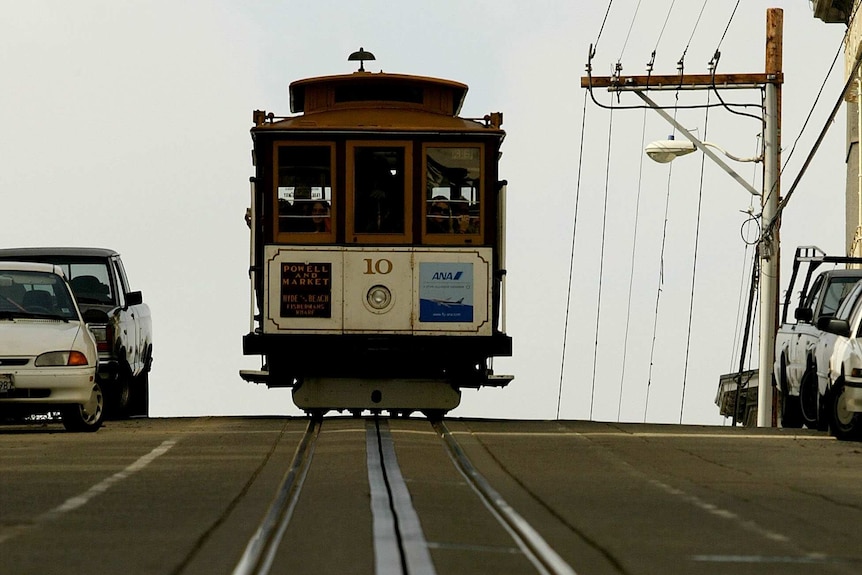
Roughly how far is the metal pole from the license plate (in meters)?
16.7

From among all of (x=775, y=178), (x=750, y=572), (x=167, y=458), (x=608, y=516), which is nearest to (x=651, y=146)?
(x=775, y=178)

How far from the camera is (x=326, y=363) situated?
23.0 metres

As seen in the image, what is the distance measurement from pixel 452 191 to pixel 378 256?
3.91 feet

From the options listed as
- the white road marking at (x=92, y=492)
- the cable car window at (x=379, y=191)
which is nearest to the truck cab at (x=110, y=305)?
the cable car window at (x=379, y=191)

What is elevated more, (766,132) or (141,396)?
(766,132)

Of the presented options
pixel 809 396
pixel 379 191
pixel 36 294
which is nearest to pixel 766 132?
pixel 809 396

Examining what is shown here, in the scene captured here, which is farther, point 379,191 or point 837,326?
point 379,191

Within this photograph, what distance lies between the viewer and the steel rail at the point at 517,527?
29.3ft

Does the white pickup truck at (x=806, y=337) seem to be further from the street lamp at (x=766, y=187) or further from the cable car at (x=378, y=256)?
the street lamp at (x=766, y=187)

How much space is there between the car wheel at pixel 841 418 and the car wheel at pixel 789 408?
4.13 m

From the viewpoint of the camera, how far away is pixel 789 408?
24.6 meters

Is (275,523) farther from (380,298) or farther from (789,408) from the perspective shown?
(789,408)

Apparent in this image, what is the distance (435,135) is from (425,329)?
233 cm

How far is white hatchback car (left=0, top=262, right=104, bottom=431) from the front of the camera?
18797 millimetres
